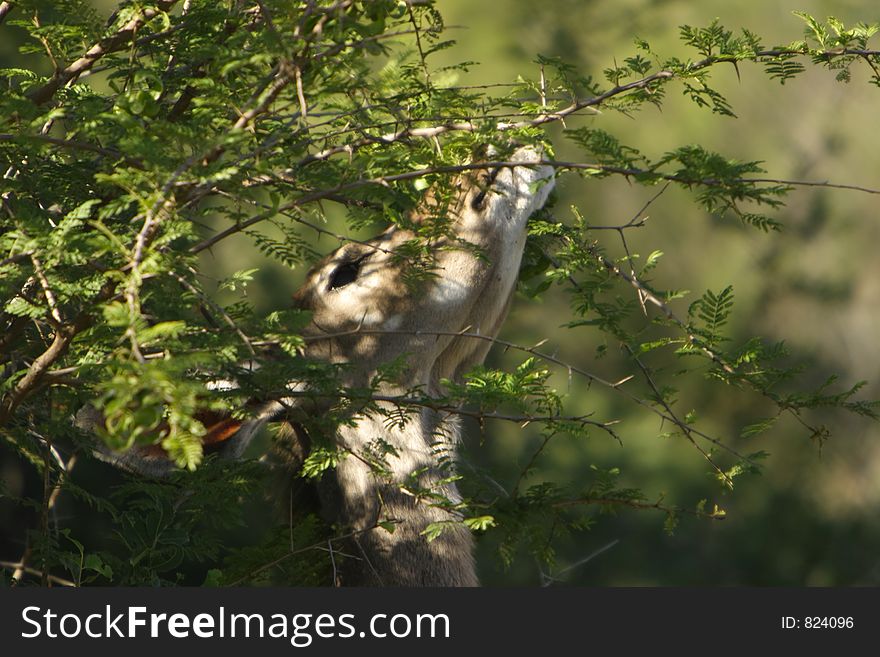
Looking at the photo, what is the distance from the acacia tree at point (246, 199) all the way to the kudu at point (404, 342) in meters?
0.14

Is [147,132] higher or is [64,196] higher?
[64,196]

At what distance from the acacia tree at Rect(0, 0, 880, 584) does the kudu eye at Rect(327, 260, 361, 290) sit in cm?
36

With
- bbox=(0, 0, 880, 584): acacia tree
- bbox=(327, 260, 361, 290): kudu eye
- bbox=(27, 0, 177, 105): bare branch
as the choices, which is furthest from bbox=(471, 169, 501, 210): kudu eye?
bbox=(27, 0, 177, 105): bare branch

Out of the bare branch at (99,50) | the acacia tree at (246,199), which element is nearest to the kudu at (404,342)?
the acacia tree at (246,199)

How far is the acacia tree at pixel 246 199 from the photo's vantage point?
6.37 ft

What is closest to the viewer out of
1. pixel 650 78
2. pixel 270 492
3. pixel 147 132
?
pixel 147 132

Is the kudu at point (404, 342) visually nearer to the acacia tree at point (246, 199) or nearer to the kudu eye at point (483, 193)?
the kudu eye at point (483, 193)

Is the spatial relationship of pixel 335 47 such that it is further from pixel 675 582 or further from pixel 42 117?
pixel 675 582

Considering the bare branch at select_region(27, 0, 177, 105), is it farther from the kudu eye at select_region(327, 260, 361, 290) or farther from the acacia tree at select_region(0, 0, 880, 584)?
the kudu eye at select_region(327, 260, 361, 290)

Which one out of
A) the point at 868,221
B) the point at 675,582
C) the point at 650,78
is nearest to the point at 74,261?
the point at 650,78

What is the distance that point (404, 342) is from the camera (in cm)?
316

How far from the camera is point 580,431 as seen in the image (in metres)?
2.48

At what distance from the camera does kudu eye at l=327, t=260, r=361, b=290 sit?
10.6ft

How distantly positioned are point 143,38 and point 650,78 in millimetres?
1063
